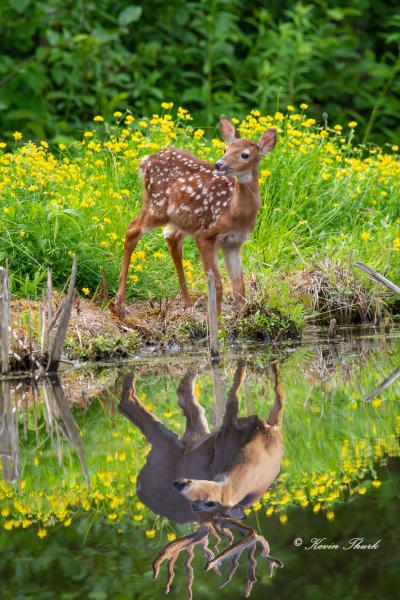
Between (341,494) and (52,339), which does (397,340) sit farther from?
(341,494)

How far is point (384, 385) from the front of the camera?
781cm

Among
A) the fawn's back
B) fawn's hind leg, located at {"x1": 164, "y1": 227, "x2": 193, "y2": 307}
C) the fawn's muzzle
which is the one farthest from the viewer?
fawn's hind leg, located at {"x1": 164, "y1": 227, "x2": 193, "y2": 307}

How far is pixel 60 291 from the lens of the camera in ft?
31.1

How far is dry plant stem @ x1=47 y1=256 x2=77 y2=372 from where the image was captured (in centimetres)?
787

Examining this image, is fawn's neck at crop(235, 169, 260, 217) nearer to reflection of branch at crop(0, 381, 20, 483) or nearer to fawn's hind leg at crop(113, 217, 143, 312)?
fawn's hind leg at crop(113, 217, 143, 312)

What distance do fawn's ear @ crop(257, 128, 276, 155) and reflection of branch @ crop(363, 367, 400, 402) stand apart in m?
1.95

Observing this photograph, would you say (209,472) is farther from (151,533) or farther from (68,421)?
(68,421)

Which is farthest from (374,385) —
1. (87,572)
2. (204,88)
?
(204,88)

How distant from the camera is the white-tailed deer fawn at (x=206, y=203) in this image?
30.0ft

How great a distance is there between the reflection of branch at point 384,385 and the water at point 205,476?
0.02 meters

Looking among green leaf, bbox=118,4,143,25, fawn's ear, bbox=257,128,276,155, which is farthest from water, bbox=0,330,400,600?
green leaf, bbox=118,4,143,25
